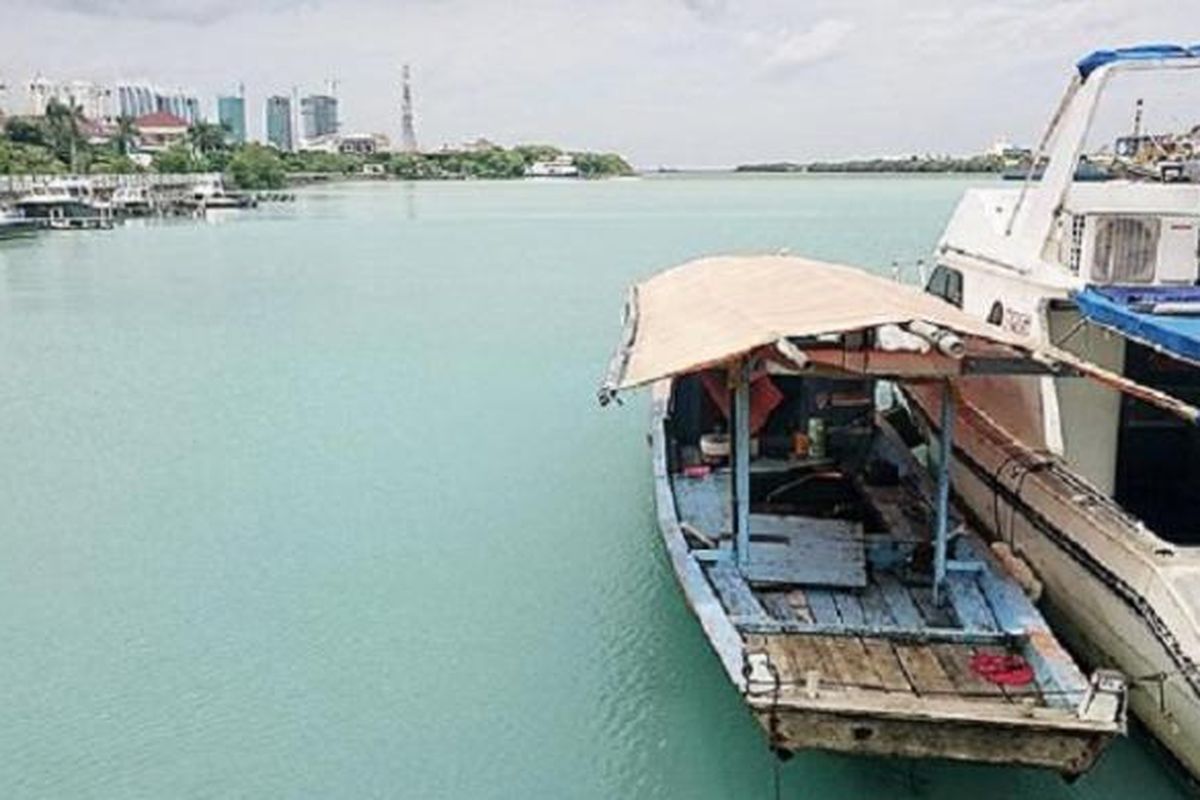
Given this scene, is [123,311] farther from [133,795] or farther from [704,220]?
[704,220]

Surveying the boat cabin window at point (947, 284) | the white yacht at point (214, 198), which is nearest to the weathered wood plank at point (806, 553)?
the boat cabin window at point (947, 284)

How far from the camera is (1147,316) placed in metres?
7.47

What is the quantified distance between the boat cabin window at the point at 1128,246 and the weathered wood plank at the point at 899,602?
3.26 m

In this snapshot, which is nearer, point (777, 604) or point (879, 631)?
point (879, 631)

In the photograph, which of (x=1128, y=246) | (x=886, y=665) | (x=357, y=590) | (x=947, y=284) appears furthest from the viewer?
(x=947, y=284)

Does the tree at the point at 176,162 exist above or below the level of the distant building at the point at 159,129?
below

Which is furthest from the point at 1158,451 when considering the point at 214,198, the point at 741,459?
the point at 214,198

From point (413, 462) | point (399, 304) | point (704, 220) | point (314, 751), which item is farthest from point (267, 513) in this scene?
point (704, 220)

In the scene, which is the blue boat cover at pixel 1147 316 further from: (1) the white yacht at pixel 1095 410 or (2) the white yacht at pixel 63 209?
(2) the white yacht at pixel 63 209

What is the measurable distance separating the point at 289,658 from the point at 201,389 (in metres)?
11.0

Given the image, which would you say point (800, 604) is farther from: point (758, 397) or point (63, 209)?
point (63, 209)

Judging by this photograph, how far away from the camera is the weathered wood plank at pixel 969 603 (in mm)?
6863

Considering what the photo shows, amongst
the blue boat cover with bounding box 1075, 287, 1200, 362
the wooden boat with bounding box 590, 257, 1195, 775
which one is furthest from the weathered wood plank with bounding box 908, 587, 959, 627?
the blue boat cover with bounding box 1075, 287, 1200, 362

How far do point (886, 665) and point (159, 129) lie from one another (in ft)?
511
